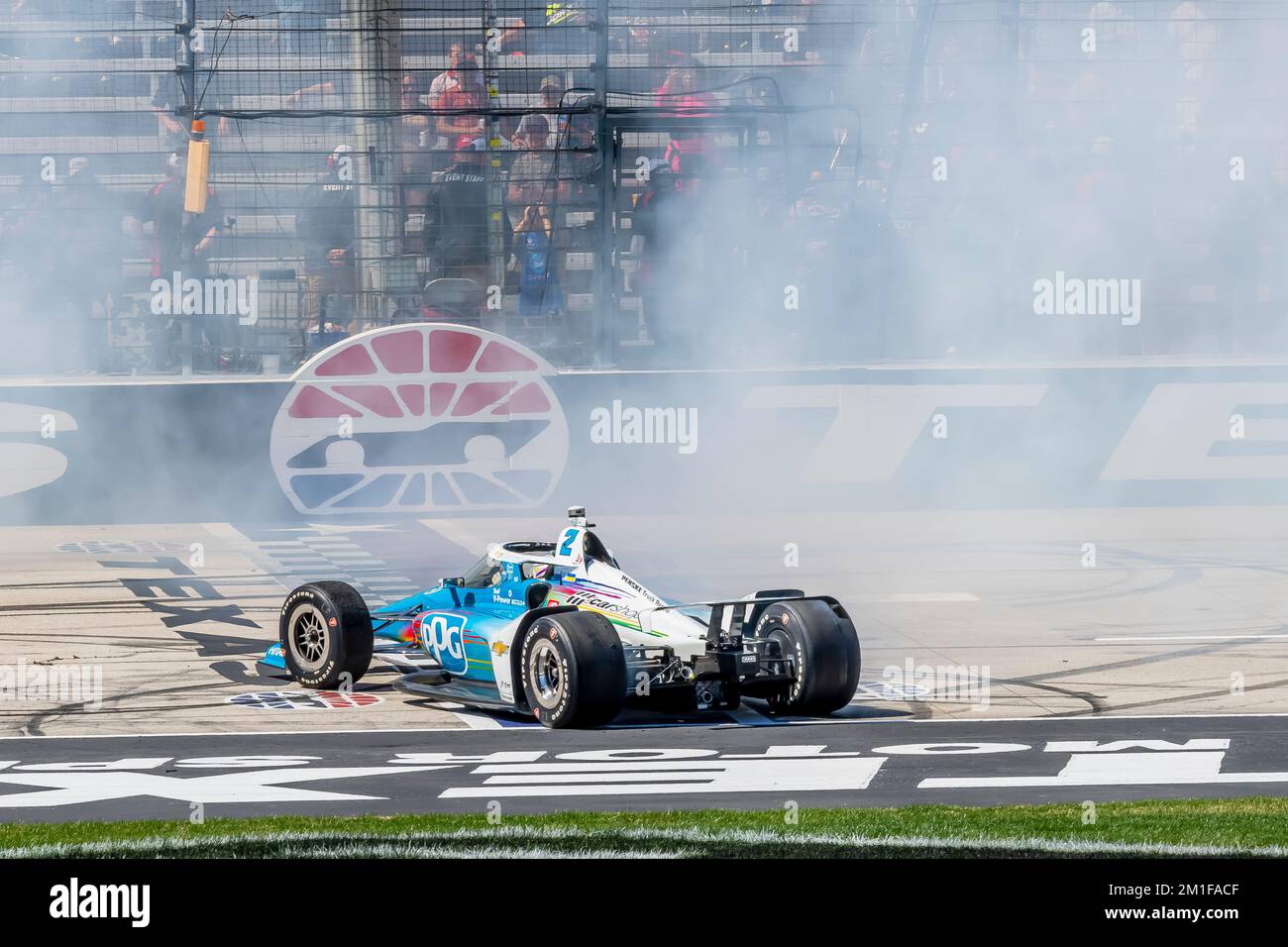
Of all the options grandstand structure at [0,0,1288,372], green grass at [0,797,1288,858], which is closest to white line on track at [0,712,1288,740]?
green grass at [0,797,1288,858]

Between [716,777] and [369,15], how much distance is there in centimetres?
905

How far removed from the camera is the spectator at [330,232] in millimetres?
14250

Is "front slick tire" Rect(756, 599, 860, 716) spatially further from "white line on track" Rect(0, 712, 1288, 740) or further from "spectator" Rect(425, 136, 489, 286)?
"spectator" Rect(425, 136, 489, 286)

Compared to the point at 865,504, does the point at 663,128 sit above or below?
above

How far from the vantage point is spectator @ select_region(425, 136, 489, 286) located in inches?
563

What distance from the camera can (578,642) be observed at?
7707 millimetres

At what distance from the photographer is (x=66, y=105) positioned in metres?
14.2

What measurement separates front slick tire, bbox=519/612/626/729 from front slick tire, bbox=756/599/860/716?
830 mm

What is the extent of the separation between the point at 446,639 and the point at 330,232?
21.1ft

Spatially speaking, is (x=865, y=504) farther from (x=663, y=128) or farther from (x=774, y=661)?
(x=774, y=661)

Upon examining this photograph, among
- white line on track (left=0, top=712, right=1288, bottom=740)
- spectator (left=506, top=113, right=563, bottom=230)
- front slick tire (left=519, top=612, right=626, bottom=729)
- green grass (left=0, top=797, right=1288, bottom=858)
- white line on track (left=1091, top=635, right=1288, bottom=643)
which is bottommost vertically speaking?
green grass (left=0, top=797, right=1288, bottom=858)

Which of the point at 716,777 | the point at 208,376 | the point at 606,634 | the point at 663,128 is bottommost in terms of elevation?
the point at 716,777
